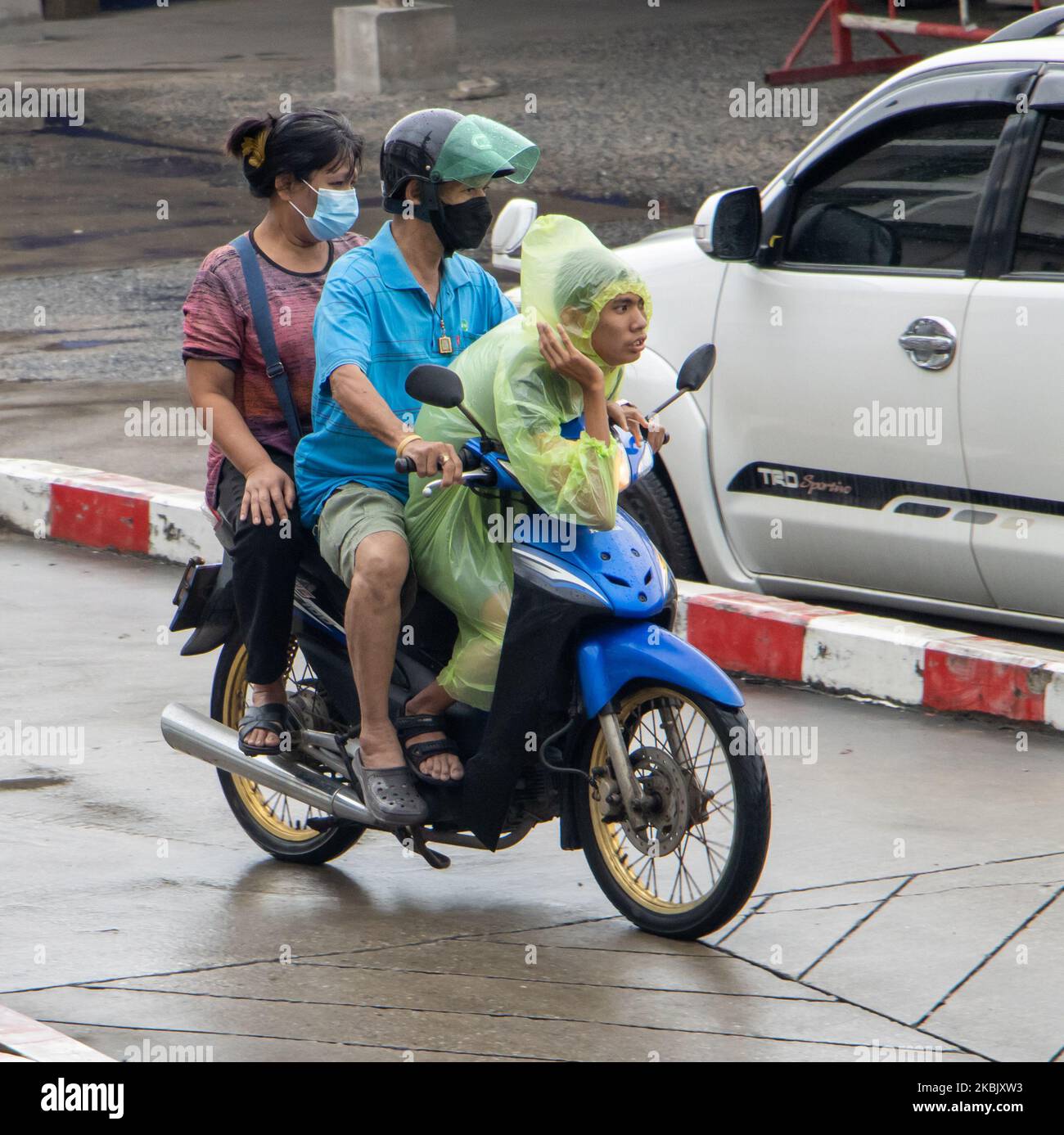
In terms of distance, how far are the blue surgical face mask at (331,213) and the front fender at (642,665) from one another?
118 centimetres

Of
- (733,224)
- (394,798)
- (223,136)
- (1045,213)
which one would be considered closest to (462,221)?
(394,798)

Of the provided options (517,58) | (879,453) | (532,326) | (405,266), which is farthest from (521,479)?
(517,58)

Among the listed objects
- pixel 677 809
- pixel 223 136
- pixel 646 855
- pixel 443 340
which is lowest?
pixel 646 855

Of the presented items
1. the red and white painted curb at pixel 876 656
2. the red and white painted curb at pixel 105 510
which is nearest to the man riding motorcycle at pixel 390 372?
the red and white painted curb at pixel 876 656

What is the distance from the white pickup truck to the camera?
231 inches

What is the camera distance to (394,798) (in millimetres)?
4484

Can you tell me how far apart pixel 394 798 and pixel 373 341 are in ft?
3.28

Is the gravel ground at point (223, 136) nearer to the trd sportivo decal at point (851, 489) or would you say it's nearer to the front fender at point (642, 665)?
the trd sportivo decal at point (851, 489)

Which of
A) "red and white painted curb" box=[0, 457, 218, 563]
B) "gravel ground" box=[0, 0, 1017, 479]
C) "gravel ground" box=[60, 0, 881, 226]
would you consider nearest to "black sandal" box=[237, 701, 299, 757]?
"red and white painted curb" box=[0, 457, 218, 563]

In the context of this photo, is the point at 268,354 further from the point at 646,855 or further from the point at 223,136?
the point at 223,136

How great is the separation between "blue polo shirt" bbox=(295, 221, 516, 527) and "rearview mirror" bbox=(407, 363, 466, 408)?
1.26 feet

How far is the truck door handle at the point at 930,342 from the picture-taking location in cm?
591

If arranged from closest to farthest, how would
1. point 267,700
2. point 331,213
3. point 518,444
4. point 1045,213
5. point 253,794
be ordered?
point 518,444 < point 331,213 < point 267,700 < point 253,794 < point 1045,213

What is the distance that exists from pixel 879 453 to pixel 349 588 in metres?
2.26
